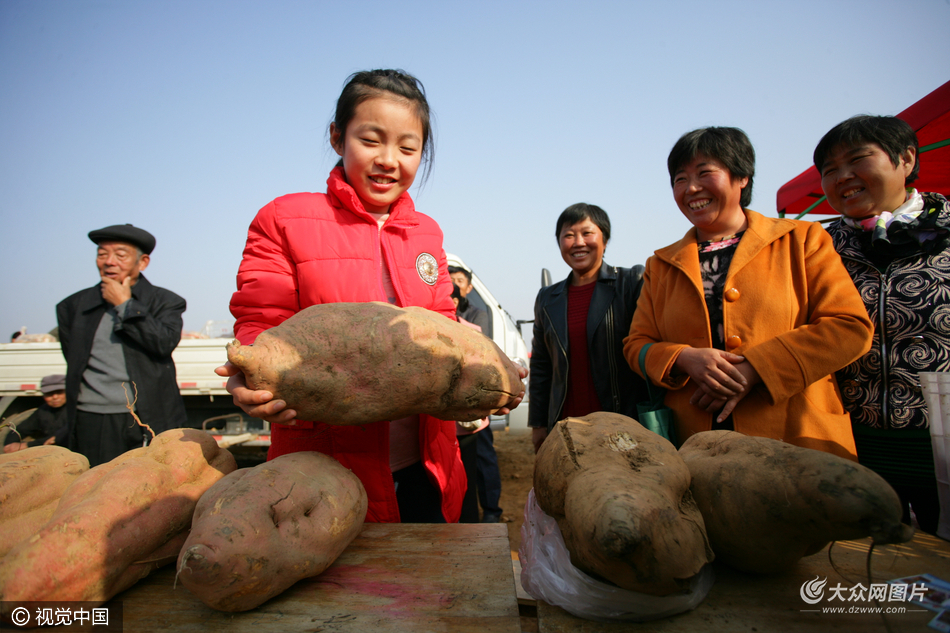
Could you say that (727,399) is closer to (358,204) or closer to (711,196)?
(711,196)

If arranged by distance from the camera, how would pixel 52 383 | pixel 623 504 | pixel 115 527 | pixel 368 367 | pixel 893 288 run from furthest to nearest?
1. pixel 52 383
2. pixel 893 288
3. pixel 368 367
4. pixel 115 527
5. pixel 623 504

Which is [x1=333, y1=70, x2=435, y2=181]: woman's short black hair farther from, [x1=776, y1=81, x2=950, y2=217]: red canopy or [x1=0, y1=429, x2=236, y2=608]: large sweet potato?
[x1=776, y1=81, x2=950, y2=217]: red canopy

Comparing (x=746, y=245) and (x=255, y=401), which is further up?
(x=746, y=245)

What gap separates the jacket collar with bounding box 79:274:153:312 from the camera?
3332 mm

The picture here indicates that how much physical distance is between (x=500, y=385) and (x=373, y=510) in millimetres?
640

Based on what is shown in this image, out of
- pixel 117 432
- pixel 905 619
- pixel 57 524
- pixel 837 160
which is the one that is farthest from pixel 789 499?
pixel 117 432

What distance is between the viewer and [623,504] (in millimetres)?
973

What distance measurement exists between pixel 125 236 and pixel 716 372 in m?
3.93

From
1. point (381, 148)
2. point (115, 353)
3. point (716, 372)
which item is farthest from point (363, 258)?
point (115, 353)

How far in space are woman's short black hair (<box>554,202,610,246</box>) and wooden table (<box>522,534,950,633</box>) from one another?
204cm

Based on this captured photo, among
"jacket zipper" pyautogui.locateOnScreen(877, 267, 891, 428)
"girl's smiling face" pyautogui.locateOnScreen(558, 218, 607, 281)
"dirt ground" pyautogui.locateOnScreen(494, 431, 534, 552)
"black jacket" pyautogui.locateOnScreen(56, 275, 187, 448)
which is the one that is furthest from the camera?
"dirt ground" pyautogui.locateOnScreen(494, 431, 534, 552)

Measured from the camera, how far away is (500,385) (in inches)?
58.0

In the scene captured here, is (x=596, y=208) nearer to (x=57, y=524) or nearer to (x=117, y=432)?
(x=57, y=524)

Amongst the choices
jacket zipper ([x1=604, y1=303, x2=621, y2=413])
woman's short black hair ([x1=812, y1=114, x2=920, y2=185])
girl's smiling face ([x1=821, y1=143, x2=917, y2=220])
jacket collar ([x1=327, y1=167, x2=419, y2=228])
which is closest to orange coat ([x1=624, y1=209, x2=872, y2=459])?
girl's smiling face ([x1=821, y1=143, x2=917, y2=220])
